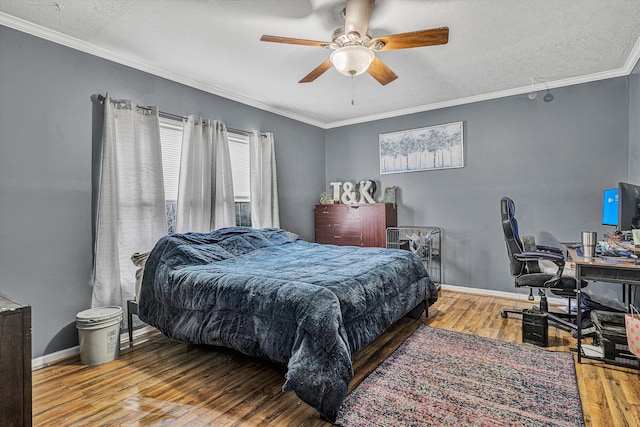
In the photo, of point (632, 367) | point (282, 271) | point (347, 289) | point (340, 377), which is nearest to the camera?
point (340, 377)

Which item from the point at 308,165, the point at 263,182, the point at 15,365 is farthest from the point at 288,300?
the point at 308,165

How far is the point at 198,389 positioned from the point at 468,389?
179 cm

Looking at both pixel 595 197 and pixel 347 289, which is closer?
pixel 347 289

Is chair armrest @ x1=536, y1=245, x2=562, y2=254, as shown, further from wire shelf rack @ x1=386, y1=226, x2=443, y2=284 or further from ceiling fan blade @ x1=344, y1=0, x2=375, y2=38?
ceiling fan blade @ x1=344, y1=0, x2=375, y2=38

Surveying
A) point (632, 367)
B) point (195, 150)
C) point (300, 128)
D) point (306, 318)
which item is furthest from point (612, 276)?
point (300, 128)

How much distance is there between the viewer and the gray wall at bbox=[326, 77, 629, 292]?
3.75 meters

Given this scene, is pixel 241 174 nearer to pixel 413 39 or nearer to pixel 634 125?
pixel 413 39

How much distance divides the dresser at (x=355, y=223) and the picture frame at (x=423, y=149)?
0.71 meters

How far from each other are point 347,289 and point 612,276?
1.91 metres

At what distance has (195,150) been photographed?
3727 millimetres

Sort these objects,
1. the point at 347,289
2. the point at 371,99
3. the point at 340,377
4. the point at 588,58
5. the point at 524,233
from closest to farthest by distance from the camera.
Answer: the point at 340,377, the point at 347,289, the point at 588,58, the point at 524,233, the point at 371,99

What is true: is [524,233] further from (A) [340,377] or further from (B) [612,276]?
(A) [340,377]

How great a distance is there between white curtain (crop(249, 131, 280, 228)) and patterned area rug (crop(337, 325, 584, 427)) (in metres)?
2.58

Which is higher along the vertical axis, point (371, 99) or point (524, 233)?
point (371, 99)
